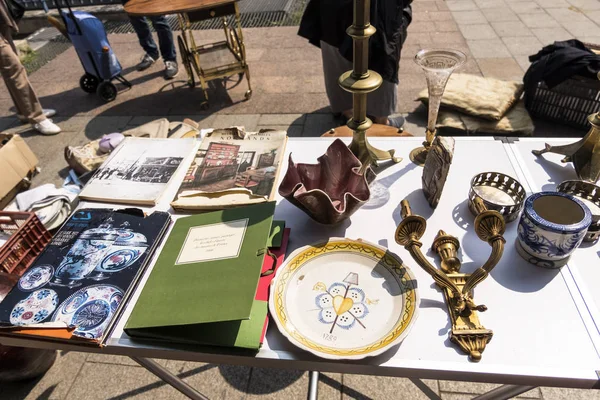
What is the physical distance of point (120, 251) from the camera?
1174 millimetres

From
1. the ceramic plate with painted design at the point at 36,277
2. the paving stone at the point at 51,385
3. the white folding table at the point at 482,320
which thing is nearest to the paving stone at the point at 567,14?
the white folding table at the point at 482,320

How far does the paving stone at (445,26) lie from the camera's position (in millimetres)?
4628

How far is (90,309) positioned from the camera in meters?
1.02

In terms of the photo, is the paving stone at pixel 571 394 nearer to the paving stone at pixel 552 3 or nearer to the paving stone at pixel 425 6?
the paving stone at pixel 425 6

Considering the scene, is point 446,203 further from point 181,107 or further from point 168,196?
point 181,107

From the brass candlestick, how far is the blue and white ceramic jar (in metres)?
0.47

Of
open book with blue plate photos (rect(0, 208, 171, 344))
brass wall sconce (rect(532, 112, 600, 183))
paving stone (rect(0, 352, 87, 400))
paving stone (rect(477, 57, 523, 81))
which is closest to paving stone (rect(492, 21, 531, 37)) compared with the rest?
paving stone (rect(477, 57, 523, 81))

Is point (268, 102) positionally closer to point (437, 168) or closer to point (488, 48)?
point (488, 48)

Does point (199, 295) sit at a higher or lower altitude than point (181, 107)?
higher

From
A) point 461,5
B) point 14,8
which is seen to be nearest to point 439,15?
point 461,5

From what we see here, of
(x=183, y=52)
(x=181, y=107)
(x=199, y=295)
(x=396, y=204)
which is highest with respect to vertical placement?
(x=199, y=295)

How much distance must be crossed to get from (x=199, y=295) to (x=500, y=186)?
0.98 metres

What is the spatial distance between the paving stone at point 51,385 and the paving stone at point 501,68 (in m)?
3.87

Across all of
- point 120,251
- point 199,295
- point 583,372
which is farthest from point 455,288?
point 120,251
